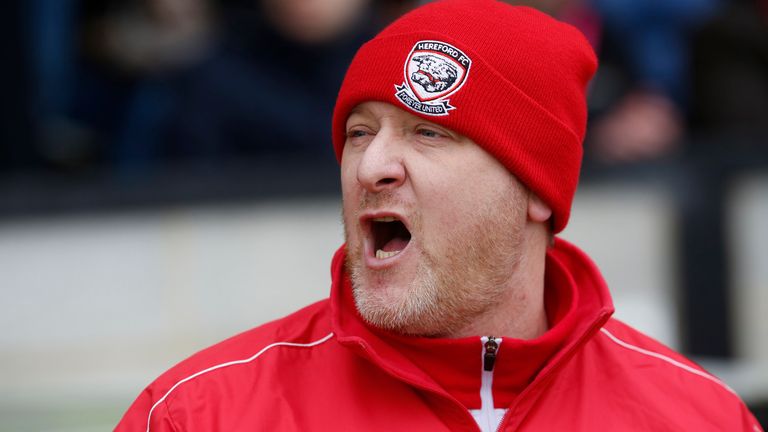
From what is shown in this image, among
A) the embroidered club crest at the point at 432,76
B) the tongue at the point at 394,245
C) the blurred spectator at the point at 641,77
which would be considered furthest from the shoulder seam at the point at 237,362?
the blurred spectator at the point at 641,77

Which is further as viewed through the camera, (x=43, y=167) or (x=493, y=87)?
(x=43, y=167)

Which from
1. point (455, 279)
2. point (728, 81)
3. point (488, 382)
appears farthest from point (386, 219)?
point (728, 81)

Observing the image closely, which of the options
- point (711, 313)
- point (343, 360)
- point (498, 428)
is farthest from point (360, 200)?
point (711, 313)

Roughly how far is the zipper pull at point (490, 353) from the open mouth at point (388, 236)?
314mm

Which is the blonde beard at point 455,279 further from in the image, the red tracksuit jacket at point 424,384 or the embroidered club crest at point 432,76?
the embroidered club crest at point 432,76

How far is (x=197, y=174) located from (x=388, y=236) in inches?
122

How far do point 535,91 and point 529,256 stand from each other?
1.44ft

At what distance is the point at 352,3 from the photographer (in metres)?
6.30

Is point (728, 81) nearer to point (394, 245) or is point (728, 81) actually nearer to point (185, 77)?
point (185, 77)

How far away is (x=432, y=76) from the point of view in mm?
3057

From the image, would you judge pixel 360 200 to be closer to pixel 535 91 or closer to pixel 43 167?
pixel 535 91

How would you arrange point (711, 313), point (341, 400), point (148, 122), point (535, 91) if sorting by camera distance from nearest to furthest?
point (341, 400), point (535, 91), point (148, 122), point (711, 313)

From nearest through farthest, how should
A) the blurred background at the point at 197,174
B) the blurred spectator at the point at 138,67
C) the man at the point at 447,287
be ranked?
the man at the point at 447,287 → the blurred background at the point at 197,174 → the blurred spectator at the point at 138,67

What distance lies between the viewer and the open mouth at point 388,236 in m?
3.18
